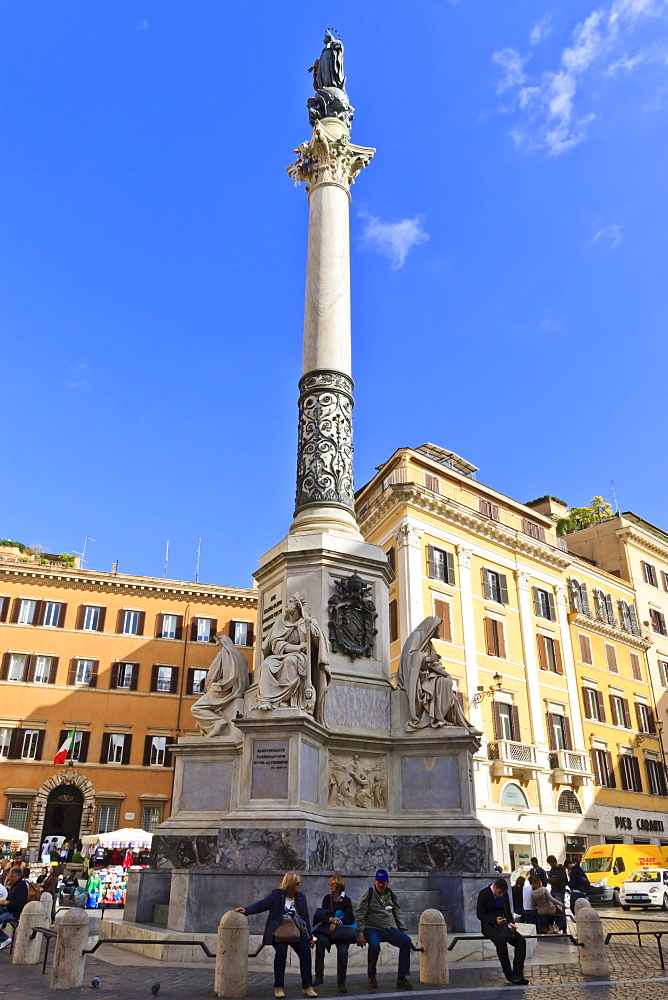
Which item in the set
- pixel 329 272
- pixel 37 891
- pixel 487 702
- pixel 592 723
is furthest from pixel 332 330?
pixel 592 723

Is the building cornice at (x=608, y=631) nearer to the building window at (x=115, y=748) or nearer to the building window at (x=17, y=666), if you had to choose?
the building window at (x=115, y=748)

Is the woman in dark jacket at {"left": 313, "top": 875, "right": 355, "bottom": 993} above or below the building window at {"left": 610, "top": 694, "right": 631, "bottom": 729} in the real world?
below

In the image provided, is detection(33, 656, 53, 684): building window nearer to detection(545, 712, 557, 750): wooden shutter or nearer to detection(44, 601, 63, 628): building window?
detection(44, 601, 63, 628): building window

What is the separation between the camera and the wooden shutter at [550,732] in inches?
1554

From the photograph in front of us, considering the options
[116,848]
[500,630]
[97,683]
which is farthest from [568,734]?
[97,683]

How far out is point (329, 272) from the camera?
17625mm

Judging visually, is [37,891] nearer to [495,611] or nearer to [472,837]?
[472,837]

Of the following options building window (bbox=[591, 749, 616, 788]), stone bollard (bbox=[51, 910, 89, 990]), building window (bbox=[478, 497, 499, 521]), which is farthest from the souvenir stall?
building window (bbox=[591, 749, 616, 788])

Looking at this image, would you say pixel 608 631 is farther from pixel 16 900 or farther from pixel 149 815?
pixel 16 900

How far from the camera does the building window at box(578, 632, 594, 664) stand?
4456cm

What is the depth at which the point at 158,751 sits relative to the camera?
145ft

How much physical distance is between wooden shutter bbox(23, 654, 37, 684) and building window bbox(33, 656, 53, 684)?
0.11 meters

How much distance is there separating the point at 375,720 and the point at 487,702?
83.3ft

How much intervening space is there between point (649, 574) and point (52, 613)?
36545mm
